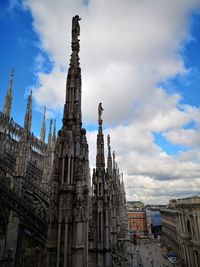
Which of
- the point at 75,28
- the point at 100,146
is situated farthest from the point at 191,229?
the point at 75,28

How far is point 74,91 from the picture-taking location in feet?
23.0

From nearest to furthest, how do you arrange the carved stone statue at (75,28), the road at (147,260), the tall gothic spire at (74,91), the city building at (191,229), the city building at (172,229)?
the tall gothic spire at (74,91)
the carved stone statue at (75,28)
the city building at (191,229)
the road at (147,260)
the city building at (172,229)

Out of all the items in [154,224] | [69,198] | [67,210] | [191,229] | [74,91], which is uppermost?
[74,91]

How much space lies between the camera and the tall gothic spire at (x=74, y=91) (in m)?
6.72

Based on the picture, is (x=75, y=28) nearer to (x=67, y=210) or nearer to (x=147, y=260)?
(x=67, y=210)

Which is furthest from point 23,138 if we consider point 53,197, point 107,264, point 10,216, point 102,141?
point 53,197

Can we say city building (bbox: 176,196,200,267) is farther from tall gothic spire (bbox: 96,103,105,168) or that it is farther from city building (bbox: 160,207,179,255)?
tall gothic spire (bbox: 96,103,105,168)

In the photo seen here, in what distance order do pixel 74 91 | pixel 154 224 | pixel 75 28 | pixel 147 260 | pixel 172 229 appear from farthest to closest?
pixel 154 224, pixel 172 229, pixel 147 260, pixel 75 28, pixel 74 91

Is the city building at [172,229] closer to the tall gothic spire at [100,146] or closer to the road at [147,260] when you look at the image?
the road at [147,260]

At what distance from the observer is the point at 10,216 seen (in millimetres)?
13578

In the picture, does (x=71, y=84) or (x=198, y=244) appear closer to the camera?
(x=71, y=84)

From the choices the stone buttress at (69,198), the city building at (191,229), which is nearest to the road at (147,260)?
the city building at (191,229)

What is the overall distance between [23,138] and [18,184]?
619 centimetres

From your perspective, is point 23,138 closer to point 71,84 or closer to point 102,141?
point 102,141
